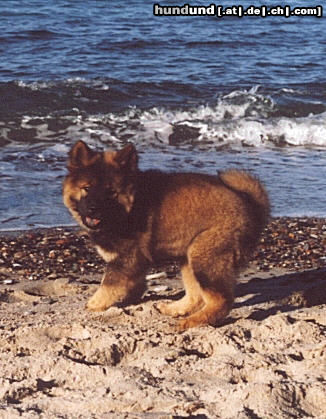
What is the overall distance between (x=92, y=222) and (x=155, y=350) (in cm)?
106

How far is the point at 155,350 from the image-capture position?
16.8 feet

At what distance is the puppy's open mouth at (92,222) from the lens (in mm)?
5652

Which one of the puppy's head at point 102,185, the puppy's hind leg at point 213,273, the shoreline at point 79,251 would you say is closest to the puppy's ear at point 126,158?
the puppy's head at point 102,185

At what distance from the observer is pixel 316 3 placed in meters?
26.1

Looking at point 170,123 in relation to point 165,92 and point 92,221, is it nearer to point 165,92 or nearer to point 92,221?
point 165,92

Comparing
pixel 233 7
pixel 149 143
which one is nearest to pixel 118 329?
pixel 149 143

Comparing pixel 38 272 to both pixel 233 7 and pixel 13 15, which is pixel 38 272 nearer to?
pixel 13 15

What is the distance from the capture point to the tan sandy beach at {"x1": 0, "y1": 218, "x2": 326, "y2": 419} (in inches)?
166

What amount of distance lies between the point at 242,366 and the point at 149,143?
856 cm

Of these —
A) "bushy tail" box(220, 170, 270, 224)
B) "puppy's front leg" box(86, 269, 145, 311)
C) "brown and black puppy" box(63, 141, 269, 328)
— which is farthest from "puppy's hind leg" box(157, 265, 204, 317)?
"bushy tail" box(220, 170, 270, 224)

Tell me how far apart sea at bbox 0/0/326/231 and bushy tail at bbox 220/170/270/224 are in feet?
10.6

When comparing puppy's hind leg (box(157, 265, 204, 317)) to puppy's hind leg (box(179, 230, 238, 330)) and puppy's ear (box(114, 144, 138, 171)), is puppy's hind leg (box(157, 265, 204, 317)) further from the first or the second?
puppy's ear (box(114, 144, 138, 171))

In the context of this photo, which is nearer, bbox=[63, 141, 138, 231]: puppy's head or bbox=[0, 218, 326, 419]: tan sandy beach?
bbox=[0, 218, 326, 419]: tan sandy beach

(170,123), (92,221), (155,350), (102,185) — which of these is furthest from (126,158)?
(170,123)
